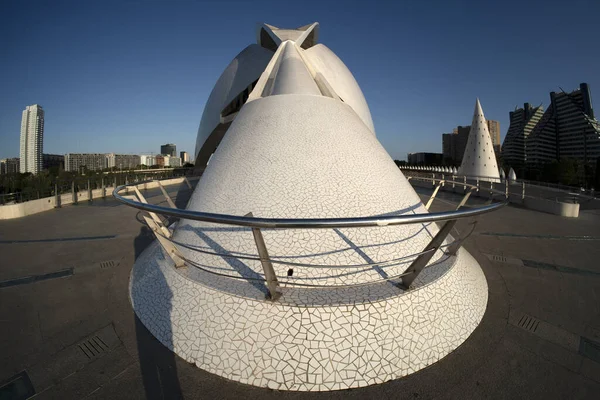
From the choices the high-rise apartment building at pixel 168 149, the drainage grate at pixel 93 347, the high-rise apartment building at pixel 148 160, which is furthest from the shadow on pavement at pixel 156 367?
the high-rise apartment building at pixel 168 149

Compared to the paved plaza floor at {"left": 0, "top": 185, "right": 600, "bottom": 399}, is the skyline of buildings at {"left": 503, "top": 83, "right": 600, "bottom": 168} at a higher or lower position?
higher

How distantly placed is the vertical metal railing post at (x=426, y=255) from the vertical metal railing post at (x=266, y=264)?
114 centimetres

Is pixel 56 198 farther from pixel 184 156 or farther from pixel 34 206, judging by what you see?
pixel 184 156

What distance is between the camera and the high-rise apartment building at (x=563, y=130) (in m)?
54.2

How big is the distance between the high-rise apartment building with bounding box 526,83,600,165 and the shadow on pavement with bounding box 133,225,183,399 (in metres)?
74.5

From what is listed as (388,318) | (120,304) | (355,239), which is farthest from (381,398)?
(120,304)

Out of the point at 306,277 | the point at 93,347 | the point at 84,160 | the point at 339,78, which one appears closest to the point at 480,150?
the point at 339,78

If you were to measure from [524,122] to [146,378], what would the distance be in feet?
315

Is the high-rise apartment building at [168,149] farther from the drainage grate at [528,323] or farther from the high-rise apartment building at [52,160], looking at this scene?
the drainage grate at [528,323]

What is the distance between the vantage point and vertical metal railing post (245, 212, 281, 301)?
5.77 ft

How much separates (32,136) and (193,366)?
243 feet

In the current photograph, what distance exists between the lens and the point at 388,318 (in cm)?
228

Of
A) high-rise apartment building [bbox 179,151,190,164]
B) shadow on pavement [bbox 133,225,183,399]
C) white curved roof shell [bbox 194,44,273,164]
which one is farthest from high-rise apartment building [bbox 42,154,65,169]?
shadow on pavement [bbox 133,225,183,399]

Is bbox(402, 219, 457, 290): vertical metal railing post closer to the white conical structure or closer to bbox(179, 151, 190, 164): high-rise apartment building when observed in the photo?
the white conical structure
